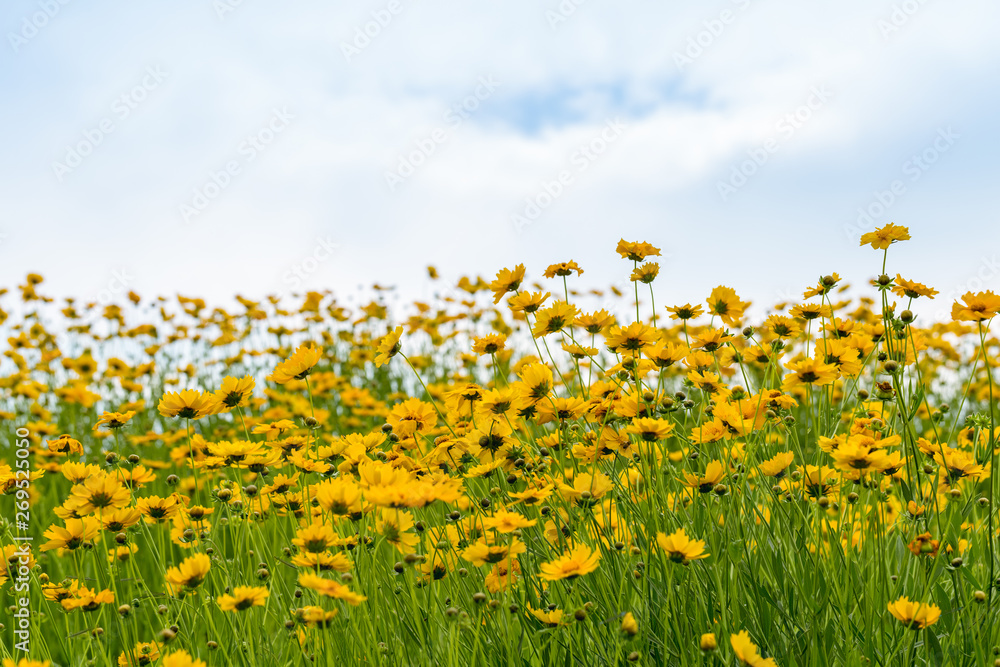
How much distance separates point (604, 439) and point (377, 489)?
0.69m

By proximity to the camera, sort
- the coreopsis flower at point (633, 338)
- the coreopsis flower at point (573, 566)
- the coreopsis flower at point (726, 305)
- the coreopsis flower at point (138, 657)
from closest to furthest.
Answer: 1. the coreopsis flower at point (573, 566)
2. the coreopsis flower at point (138, 657)
3. the coreopsis flower at point (633, 338)
4. the coreopsis flower at point (726, 305)

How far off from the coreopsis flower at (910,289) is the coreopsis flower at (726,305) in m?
0.36

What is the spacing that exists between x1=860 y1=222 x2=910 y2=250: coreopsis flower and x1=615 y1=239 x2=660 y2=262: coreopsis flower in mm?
513

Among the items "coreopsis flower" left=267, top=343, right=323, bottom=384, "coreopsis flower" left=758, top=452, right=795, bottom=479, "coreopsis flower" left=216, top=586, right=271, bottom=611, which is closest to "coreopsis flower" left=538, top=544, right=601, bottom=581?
"coreopsis flower" left=216, top=586, right=271, bottom=611

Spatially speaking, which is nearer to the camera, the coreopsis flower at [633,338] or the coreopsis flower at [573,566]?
the coreopsis flower at [573,566]

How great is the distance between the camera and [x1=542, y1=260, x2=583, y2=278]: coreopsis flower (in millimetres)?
2080

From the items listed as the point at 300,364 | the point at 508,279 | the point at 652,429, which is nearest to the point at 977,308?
the point at 652,429

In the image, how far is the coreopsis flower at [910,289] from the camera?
5.85 ft

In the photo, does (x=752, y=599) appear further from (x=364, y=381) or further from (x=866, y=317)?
(x=364, y=381)

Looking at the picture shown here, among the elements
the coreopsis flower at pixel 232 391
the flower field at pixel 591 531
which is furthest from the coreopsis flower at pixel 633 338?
the coreopsis flower at pixel 232 391

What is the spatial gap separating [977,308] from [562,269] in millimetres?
963

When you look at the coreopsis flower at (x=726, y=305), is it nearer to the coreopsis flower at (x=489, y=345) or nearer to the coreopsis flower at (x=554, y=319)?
the coreopsis flower at (x=554, y=319)

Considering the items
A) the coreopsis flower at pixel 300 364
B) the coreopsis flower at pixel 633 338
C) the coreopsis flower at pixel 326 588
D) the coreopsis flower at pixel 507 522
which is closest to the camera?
the coreopsis flower at pixel 326 588

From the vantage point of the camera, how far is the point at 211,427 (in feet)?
17.1
